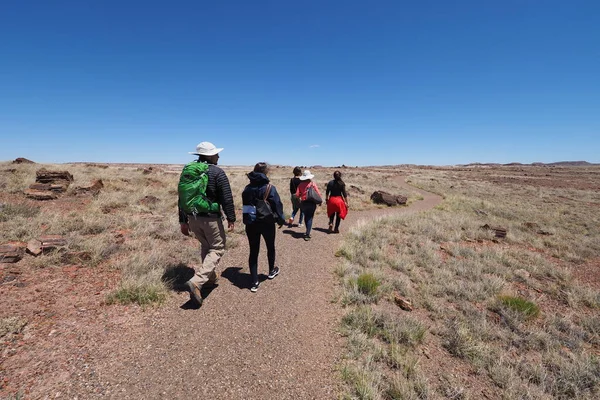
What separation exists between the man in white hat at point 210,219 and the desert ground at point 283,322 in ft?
1.88

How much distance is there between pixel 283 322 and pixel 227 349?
40.3 inches

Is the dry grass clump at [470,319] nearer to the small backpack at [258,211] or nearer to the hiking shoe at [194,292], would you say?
the small backpack at [258,211]

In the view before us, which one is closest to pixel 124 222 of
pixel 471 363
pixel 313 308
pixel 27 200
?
pixel 27 200

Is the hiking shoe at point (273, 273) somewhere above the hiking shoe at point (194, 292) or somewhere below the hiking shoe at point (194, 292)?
below

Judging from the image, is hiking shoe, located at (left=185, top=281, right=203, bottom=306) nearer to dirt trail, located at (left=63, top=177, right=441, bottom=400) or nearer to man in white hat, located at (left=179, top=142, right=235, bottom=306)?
man in white hat, located at (left=179, top=142, right=235, bottom=306)

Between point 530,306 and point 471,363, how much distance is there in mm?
2772

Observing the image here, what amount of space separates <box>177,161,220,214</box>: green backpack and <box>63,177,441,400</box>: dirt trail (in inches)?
72.7

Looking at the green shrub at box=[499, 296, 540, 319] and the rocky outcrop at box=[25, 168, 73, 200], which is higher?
the rocky outcrop at box=[25, 168, 73, 200]

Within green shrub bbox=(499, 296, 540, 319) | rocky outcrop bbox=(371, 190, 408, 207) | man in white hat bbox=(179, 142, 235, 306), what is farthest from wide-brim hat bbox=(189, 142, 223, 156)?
rocky outcrop bbox=(371, 190, 408, 207)

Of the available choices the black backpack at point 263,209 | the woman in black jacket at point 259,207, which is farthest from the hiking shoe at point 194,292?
the black backpack at point 263,209

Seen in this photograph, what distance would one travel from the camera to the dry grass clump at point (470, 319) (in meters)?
3.42

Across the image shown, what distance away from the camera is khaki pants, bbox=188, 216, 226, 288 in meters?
4.46

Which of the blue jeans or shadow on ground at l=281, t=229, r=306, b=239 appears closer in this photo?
the blue jeans

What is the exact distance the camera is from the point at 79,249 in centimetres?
609
